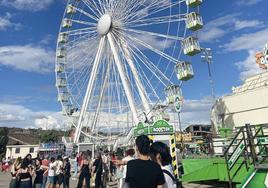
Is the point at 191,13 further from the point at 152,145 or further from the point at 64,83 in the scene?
the point at 152,145

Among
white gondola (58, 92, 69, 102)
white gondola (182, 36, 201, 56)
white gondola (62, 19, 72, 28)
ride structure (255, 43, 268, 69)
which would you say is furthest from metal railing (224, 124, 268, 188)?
white gondola (62, 19, 72, 28)

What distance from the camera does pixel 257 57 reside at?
90.4 ft

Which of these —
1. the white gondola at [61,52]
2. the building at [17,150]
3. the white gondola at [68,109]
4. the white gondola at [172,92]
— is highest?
the white gondola at [61,52]

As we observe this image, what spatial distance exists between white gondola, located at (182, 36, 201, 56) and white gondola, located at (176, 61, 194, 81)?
714 mm

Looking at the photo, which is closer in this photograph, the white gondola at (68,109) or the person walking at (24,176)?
the person walking at (24,176)

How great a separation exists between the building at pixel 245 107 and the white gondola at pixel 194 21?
6186 mm

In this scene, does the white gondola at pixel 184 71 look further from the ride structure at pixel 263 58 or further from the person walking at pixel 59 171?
the person walking at pixel 59 171

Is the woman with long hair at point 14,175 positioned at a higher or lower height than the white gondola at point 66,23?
lower

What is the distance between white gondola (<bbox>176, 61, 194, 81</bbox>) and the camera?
1939 cm

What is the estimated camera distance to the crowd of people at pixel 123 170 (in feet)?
10.7

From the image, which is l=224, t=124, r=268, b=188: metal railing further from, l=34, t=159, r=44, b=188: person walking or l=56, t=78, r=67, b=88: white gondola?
l=56, t=78, r=67, b=88: white gondola

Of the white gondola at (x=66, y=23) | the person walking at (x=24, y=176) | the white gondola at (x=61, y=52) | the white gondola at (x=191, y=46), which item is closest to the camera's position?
the person walking at (x=24, y=176)

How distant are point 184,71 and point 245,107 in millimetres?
Result: 6114

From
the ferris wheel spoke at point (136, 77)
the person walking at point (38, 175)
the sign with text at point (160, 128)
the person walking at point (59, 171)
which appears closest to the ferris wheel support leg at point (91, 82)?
the ferris wheel spoke at point (136, 77)
